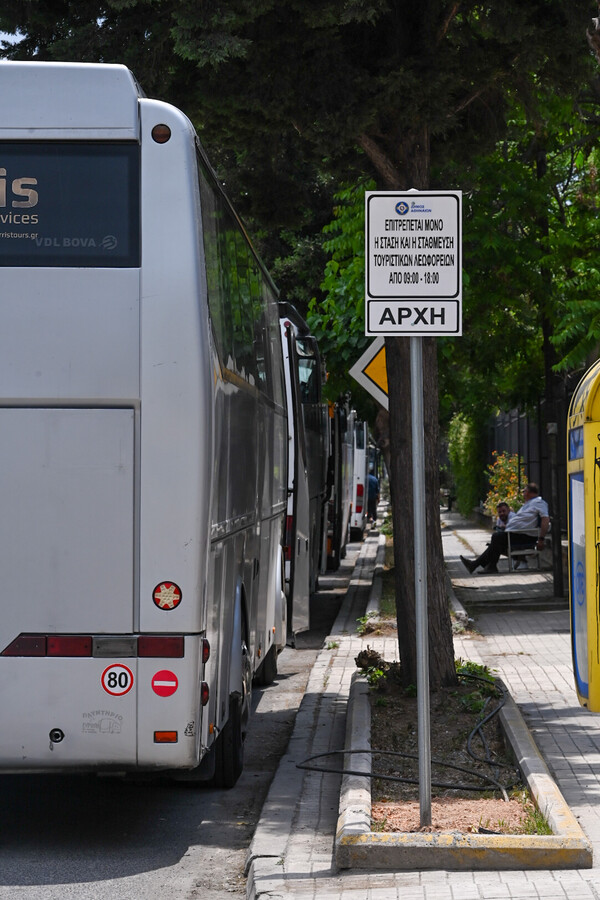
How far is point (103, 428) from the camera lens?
5938 mm

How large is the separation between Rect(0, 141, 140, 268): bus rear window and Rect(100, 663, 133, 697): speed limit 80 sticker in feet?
6.28

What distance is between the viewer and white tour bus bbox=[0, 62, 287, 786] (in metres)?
5.87

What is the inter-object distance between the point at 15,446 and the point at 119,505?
1.84 feet

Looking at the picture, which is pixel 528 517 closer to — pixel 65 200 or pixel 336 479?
pixel 336 479

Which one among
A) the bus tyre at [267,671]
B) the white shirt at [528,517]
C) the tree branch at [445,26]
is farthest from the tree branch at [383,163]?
the white shirt at [528,517]

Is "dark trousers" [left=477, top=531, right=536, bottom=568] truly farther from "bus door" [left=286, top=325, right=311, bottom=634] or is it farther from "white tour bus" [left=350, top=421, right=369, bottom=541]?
"white tour bus" [left=350, top=421, right=369, bottom=541]

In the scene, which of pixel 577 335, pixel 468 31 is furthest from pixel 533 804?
pixel 577 335

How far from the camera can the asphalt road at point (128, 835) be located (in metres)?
5.79

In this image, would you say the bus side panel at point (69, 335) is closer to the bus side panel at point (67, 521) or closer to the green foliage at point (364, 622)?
the bus side panel at point (67, 521)

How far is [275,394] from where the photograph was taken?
34.7 ft

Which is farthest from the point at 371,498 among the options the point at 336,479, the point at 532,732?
the point at 532,732

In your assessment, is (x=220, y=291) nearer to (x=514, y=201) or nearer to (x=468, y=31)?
(x=468, y=31)

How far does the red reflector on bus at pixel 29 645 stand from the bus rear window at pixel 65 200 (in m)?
1.74

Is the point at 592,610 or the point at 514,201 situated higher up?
the point at 514,201
